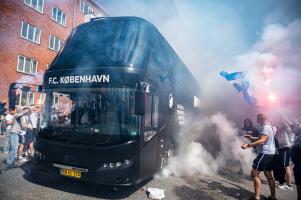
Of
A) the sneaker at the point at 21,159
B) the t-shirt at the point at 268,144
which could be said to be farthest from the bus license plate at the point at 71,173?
the t-shirt at the point at 268,144

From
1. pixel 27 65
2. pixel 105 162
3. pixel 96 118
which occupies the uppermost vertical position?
pixel 27 65

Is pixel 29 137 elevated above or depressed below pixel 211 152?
above

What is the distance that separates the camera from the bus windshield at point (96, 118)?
15.1 ft

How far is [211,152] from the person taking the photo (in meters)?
9.32

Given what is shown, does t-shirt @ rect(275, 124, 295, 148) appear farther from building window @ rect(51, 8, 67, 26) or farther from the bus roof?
building window @ rect(51, 8, 67, 26)

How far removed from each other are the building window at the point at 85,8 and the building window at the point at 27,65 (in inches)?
305

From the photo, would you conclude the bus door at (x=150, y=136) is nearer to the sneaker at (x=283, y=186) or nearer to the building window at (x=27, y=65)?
the sneaker at (x=283, y=186)

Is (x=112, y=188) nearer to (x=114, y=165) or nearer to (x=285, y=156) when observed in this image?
(x=114, y=165)

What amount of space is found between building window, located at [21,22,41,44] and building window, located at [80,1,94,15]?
591 cm

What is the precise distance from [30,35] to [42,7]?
2815 mm

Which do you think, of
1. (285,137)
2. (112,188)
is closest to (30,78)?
(112,188)

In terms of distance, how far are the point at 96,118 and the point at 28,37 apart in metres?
16.5

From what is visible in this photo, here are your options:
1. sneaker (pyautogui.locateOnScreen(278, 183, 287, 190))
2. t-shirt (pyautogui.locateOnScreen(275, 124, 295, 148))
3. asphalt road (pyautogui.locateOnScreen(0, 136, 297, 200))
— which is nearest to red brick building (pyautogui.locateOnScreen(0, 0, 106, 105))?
asphalt road (pyautogui.locateOnScreen(0, 136, 297, 200))

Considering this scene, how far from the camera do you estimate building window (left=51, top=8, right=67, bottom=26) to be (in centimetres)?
2059
